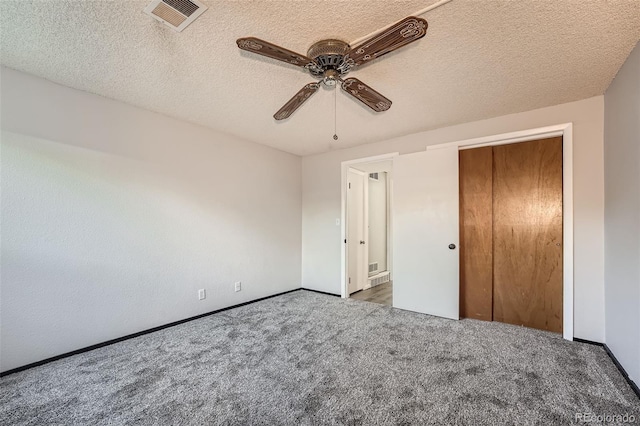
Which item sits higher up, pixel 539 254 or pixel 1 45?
pixel 1 45

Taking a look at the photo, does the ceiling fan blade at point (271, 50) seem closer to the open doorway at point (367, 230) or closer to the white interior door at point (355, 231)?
the open doorway at point (367, 230)

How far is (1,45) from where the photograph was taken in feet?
6.16

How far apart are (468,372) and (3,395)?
3.35 m

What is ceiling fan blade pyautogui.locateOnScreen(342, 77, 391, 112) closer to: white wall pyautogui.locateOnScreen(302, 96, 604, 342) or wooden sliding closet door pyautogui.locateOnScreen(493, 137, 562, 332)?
white wall pyautogui.locateOnScreen(302, 96, 604, 342)

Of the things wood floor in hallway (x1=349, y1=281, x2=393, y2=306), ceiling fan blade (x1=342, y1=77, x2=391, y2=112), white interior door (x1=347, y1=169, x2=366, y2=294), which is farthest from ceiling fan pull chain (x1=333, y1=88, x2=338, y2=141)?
wood floor in hallway (x1=349, y1=281, x2=393, y2=306)

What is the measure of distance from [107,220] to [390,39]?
9.50ft

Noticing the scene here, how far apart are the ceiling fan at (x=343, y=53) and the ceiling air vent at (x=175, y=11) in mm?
405

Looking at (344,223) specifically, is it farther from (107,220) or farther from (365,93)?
(107,220)

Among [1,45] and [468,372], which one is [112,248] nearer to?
[1,45]

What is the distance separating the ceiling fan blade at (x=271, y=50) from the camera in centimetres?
138

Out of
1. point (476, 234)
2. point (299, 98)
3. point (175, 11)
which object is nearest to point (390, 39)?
point (299, 98)

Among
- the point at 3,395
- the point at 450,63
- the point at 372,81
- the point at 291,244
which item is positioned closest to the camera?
the point at 3,395

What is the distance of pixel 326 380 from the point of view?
1994mm

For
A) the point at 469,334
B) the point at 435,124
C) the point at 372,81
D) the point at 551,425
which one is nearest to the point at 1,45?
the point at 372,81
